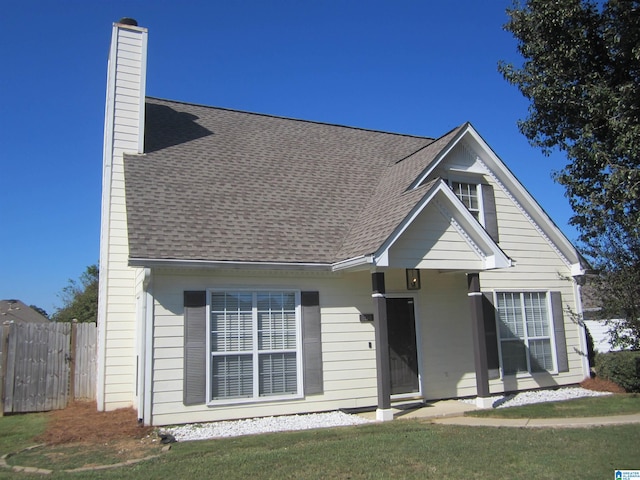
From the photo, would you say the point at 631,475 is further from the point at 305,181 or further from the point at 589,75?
the point at 305,181

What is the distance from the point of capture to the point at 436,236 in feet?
35.2

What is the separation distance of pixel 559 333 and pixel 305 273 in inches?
292

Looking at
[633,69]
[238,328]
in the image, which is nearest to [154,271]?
[238,328]

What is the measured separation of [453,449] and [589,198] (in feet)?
22.6

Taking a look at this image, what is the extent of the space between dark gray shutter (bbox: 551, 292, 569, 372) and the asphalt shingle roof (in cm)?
526

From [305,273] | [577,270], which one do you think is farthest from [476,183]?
[305,273]

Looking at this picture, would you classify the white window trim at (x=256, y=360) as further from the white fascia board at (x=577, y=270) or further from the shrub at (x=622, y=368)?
the shrub at (x=622, y=368)

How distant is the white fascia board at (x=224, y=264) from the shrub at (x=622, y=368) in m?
8.26

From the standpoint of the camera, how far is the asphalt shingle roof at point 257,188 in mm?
10367

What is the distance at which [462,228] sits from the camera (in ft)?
36.2

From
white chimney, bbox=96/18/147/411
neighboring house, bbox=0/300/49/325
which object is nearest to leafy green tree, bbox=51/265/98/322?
neighboring house, bbox=0/300/49/325

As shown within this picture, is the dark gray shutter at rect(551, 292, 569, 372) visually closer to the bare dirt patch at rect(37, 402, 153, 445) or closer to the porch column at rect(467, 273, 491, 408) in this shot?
the porch column at rect(467, 273, 491, 408)

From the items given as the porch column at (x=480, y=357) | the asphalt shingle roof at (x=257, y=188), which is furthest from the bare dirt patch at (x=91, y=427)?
the porch column at (x=480, y=357)

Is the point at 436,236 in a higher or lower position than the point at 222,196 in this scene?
lower
